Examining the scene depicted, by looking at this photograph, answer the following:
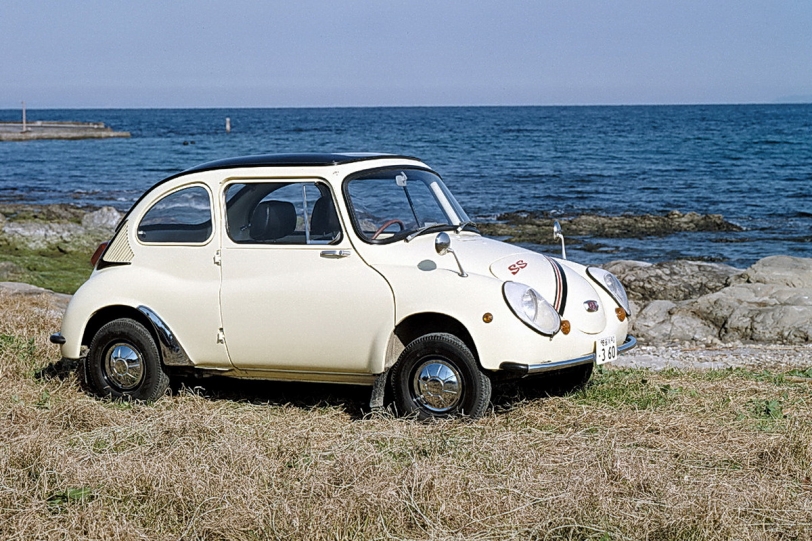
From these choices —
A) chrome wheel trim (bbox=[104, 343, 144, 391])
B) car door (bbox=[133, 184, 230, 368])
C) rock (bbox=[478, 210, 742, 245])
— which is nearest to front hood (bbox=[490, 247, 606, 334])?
car door (bbox=[133, 184, 230, 368])

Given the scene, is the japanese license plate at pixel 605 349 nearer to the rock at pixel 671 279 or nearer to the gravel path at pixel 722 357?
the gravel path at pixel 722 357

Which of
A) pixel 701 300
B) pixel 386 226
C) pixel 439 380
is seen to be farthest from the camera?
pixel 701 300

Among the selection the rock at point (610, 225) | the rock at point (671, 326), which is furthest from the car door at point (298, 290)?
the rock at point (610, 225)

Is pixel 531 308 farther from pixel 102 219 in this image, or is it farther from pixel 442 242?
pixel 102 219

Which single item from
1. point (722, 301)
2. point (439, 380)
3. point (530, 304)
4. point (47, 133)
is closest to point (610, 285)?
point (530, 304)

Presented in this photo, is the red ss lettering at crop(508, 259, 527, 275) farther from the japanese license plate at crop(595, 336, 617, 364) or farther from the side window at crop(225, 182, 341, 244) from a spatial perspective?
the side window at crop(225, 182, 341, 244)

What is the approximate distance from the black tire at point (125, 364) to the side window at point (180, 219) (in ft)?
2.25

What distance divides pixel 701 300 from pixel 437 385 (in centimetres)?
748

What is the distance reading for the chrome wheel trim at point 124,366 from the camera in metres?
7.18

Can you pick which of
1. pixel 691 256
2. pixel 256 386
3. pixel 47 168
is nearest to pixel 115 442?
pixel 256 386

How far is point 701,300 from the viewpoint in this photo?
1291 cm

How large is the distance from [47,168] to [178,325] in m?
42.5

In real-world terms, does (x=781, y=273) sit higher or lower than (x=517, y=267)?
lower

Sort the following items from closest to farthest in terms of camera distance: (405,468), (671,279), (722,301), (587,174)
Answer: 1. (405,468)
2. (722,301)
3. (671,279)
4. (587,174)
